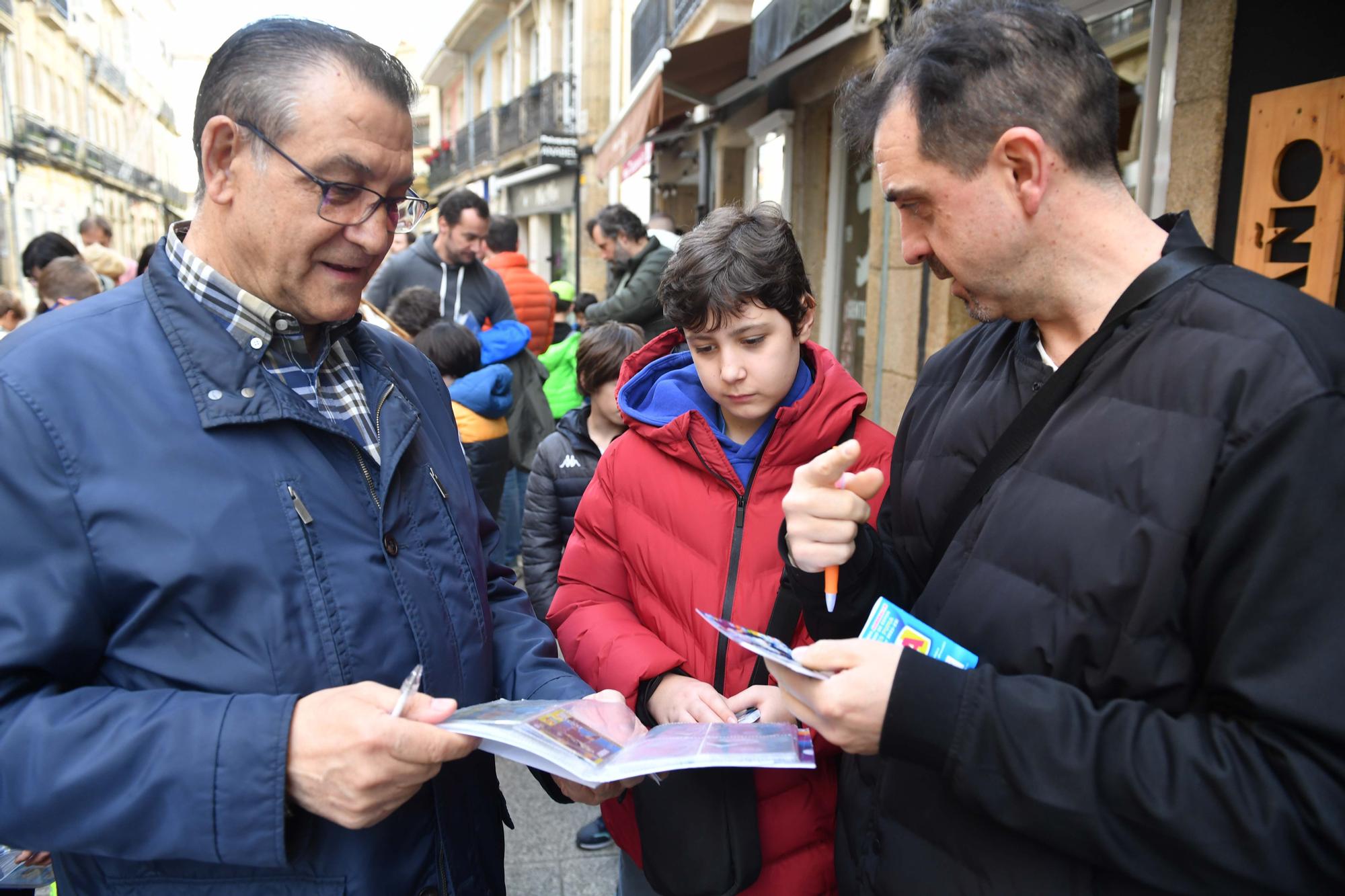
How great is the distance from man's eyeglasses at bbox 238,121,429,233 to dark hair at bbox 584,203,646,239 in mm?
4921

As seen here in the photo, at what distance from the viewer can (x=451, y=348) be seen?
423 centimetres

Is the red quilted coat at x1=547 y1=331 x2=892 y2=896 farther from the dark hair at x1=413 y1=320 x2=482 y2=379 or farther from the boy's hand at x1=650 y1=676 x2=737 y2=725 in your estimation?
the dark hair at x1=413 y1=320 x2=482 y2=379

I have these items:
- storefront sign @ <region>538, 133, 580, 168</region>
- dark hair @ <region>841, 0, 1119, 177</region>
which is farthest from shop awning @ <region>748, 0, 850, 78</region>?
storefront sign @ <region>538, 133, 580, 168</region>

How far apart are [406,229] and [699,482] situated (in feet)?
2.49

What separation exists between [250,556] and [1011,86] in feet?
4.10

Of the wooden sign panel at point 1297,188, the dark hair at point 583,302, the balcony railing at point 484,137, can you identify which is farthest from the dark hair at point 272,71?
the balcony railing at point 484,137

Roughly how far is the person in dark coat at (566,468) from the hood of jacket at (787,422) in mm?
1116

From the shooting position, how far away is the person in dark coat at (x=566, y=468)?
307cm

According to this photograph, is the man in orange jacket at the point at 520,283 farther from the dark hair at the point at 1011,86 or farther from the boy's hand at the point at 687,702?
the dark hair at the point at 1011,86

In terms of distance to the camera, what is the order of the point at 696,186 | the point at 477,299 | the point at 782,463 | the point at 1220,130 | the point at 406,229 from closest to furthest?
the point at 406,229
the point at 782,463
the point at 1220,130
the point at 477,299
the point at 696,186

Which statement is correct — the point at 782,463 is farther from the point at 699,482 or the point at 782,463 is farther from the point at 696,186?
the point at 696,186

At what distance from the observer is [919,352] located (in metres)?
5.29

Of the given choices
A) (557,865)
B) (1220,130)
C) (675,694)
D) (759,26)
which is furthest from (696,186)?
(675,694)

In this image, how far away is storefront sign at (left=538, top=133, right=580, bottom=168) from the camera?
1734 centimetres
